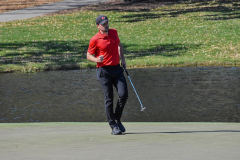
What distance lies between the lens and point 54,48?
982 inches

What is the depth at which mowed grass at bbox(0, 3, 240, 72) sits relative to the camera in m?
21.3

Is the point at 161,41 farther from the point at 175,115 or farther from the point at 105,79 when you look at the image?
the point at 105,79

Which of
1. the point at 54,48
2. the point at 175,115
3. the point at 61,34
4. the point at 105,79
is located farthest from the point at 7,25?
the point at 105,79

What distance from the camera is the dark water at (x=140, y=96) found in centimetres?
1110

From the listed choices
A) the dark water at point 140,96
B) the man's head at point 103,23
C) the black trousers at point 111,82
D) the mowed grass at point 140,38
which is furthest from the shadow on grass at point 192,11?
the man's head at point 103,23

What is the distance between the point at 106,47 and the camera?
770 centimetres

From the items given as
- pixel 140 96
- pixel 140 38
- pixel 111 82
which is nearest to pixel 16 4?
pixel 140 38

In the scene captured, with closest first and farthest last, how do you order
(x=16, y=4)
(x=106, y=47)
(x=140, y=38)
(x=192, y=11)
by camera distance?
(x=106, y=47), (x=140, y=38), (x=192, y=11), (x=16, y=4)

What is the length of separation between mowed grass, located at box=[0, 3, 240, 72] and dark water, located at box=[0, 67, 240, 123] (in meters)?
1.88

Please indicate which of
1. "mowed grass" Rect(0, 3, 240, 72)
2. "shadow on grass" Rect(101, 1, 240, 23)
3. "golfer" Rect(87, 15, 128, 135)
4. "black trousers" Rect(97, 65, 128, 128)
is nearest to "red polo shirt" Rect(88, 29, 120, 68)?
"golfer" Rect(87, 15, 128, 135)

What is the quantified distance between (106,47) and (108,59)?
0.20 meters
